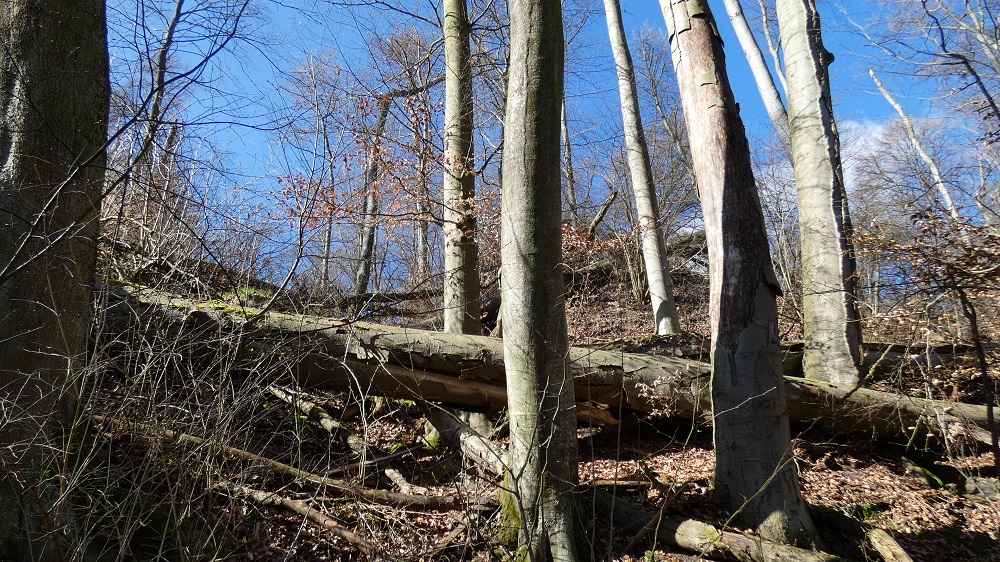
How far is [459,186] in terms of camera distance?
723 cm

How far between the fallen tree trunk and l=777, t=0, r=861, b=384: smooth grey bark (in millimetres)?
482

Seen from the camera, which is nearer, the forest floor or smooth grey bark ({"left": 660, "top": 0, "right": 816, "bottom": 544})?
the forest floor

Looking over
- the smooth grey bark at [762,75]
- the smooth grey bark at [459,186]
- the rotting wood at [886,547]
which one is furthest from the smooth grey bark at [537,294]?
the smooth grey bark at [762,75]

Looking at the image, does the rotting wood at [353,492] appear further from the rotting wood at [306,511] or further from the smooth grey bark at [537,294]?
the smooth grey bark at [537,294]

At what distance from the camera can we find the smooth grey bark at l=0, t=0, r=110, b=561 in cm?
306

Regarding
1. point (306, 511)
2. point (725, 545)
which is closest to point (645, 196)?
point (725, 545)

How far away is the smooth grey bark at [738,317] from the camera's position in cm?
408

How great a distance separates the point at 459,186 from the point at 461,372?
283 centimetres

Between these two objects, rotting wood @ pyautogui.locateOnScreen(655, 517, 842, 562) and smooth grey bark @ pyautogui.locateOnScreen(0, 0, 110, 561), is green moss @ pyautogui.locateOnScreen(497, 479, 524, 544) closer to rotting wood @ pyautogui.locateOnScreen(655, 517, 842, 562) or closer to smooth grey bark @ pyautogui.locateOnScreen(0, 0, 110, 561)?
rotting wood @ pyautogui.locateOnScreen(655, 517, 842, 562)

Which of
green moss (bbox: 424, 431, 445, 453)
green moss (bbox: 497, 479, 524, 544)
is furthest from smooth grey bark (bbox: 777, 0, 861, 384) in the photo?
green moss (bbox: 424, 431, 445, 453)

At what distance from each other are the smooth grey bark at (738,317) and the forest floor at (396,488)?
0.36 m

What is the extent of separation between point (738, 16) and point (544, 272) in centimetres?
1024

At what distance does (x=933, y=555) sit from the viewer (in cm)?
419

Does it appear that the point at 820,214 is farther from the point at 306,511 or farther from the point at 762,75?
the point at 306,511
